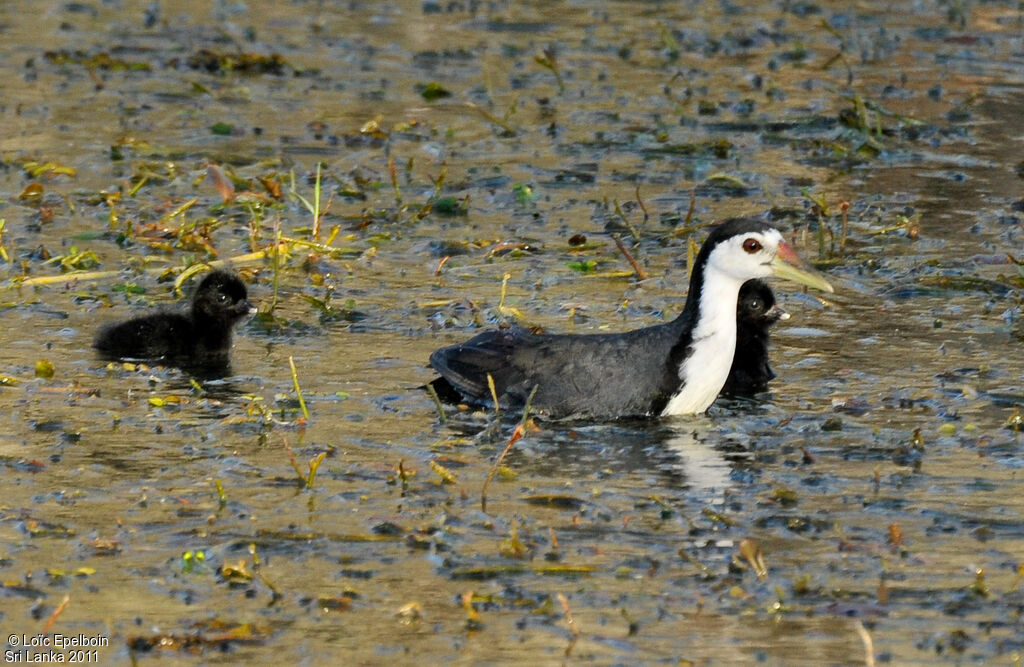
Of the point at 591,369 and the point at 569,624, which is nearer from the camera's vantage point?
the point at 569,624

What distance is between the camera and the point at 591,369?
9.09 metres

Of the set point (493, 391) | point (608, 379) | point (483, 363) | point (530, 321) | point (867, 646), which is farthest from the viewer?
point (530, 321)

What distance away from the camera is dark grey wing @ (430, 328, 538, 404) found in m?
9.23

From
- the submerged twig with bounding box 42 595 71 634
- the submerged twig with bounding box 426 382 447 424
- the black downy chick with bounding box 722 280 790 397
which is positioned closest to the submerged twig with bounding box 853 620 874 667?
the submerged twig with bounding box 42 595 71 634

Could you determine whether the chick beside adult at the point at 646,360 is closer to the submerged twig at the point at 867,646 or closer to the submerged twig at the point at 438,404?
the submerged twig at the point at 438,404

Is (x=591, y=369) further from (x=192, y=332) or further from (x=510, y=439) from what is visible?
(x=192, y=332)

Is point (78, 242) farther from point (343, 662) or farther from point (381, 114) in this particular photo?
point (343, 662)

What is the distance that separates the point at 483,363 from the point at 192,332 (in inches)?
77.2

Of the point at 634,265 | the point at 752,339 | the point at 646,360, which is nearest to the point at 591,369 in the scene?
the point at 646,360

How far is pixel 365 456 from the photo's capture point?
8297 millimetres

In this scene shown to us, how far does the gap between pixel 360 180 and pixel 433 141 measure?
162 cm

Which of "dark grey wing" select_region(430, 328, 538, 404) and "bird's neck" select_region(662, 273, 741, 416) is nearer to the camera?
"bird's neck" select_region(662, 273, 741, 416)

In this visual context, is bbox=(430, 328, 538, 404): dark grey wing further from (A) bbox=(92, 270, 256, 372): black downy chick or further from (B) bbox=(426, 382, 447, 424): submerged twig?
(A) bbox=(92, 270, 256, 372): black downy chick

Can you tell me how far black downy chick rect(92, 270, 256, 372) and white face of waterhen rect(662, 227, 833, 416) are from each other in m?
2.72
